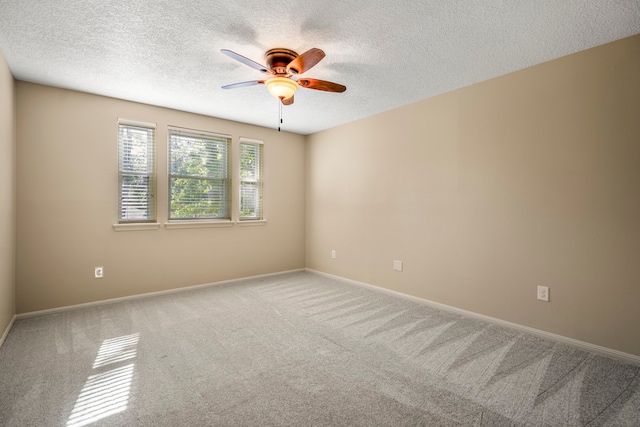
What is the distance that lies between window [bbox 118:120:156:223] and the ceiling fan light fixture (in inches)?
87.4

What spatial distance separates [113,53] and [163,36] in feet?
2.02

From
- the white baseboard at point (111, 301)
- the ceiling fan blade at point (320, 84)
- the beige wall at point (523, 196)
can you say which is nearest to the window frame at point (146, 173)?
the white baseboard at point (111, 301)

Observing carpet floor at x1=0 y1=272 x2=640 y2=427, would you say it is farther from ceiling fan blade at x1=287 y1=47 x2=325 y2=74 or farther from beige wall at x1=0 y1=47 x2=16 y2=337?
ceiling fan blade at x1=287 y1=47 x2=325 y2=74

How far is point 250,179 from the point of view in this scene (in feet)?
16.0

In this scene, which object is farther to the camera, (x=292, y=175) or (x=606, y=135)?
(x=292, y=175)

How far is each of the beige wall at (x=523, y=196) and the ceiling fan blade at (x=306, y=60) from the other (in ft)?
6.38

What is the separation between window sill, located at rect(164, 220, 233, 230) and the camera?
406 centimetres

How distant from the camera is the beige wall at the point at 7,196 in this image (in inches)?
102

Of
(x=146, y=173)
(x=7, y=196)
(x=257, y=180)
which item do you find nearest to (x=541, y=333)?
(x=257, y=180)

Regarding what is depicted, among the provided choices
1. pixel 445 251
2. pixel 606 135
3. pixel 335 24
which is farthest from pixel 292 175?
pixel 606 135

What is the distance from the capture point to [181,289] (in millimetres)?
4156

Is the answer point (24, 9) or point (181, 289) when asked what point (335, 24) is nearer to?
point (24, 9)

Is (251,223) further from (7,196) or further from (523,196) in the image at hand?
(523,196)

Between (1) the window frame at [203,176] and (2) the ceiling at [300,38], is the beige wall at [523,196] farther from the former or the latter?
(1) the window frame at [203,176]
